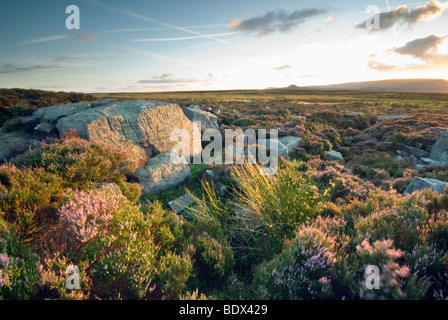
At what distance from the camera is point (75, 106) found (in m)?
12.2

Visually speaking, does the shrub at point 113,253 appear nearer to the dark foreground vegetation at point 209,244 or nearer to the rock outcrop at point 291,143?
the dark foreground vegetation at point 209,244

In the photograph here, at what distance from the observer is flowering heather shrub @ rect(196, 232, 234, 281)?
3767 millimetres

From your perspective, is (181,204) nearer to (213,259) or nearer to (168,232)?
(168,232)

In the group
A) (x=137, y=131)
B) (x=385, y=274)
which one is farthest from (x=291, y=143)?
(x=385, y=274)

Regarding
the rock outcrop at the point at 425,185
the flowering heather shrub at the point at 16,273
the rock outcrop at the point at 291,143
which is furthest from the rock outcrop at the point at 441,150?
the flowering heather shrub at the point at 16,273

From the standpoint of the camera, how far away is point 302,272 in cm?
303

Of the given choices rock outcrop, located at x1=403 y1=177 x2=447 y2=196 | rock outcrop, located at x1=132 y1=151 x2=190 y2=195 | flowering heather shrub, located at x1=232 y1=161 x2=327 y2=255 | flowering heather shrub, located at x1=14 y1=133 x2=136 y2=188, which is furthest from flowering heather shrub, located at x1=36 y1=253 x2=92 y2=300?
rock outcrop, located at x1=403 y1=177 x2=447 y2=196

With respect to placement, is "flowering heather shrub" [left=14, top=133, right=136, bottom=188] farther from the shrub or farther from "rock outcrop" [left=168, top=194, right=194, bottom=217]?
the shrub

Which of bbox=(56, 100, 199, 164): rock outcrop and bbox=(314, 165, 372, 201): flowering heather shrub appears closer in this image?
bbox=(314, 165, 372, 201): flowering heather shrub

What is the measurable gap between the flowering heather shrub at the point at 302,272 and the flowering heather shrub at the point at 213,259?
2.26 feet

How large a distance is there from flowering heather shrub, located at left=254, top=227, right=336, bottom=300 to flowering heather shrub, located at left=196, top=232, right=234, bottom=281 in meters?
0.69
